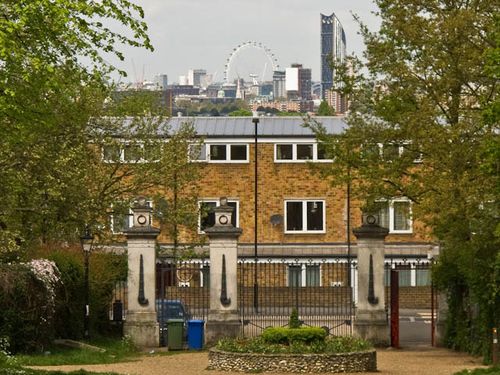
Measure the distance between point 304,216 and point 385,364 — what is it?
33202 millimetres

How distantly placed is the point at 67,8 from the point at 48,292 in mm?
12565

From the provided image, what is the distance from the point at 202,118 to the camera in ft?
236

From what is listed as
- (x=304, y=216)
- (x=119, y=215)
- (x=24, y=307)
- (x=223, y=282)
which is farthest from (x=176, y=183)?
(x=304, y=216)

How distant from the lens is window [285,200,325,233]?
70.1 metres

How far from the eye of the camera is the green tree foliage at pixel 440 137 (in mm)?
36000

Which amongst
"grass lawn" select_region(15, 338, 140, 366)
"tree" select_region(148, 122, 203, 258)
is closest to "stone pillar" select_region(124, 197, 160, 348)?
"grass lawn" select_region(15, 338, 140, 366)

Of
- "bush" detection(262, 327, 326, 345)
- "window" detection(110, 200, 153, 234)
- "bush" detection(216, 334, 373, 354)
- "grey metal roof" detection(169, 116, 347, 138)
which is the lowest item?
"bush" detection(216, 334, 373, 354)

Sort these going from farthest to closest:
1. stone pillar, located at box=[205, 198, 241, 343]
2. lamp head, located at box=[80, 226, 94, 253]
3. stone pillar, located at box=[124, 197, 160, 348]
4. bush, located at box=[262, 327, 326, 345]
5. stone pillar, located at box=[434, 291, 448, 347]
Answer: stone pillar, located at box=[434, 291, 448, 347]
stone pillar, located at box=[124, 197, 160, 348]
stone pillar, located at box=[205, 198, 241, 343]
lamp head, located at box=[80, 226, 94, 253]
bush, located at box=[262, 327, 326, 345]

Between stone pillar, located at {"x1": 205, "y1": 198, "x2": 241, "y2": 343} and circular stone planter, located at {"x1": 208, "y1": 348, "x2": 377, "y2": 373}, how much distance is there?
653 cm

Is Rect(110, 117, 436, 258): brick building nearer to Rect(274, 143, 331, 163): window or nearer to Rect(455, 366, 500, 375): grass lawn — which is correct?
Rect(274, 143, 331, 163): window

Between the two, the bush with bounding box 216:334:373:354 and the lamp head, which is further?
the lamp head

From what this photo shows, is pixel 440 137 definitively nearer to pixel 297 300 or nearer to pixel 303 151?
pixel 297 300

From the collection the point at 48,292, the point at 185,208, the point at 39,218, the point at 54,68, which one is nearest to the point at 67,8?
the point at 54,68

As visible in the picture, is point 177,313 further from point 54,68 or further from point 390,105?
point 54,68
